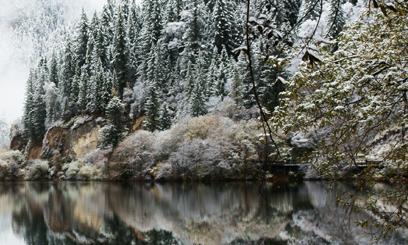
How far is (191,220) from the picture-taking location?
31.1 metres

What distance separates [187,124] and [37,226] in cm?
3475

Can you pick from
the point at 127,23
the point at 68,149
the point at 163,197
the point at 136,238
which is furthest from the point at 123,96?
the point at 136,238

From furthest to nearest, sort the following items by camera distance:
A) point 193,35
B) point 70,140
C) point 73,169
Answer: point 70,140, point 193,35, point 73,169

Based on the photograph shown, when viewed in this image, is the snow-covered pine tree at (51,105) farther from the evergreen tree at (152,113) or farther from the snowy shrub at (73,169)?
the evergreen tree at (152,113)

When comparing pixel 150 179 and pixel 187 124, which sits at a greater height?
pixel 187 124

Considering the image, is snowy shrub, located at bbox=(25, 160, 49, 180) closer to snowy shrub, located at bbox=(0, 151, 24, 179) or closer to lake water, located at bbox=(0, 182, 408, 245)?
snowy shrub, located at bbox=(0, 151, 24, 179)

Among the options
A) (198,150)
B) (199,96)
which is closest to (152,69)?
(199,96)

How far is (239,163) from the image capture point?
59.1 m

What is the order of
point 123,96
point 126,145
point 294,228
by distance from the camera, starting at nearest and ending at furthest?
point 294,228, point 126,145, point 123,96

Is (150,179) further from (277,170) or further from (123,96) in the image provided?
(123,96)

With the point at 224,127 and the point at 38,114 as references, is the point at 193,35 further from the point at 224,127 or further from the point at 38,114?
the point at 38,114

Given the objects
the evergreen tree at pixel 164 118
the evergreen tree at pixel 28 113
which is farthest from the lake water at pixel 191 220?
the evergreen tree at pixel 28 113

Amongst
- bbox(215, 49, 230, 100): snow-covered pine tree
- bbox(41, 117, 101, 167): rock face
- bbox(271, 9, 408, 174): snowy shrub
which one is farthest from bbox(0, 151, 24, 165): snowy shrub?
bbox(271, 9, 408, 174): snowy shrub

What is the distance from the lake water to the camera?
24.2 metres
